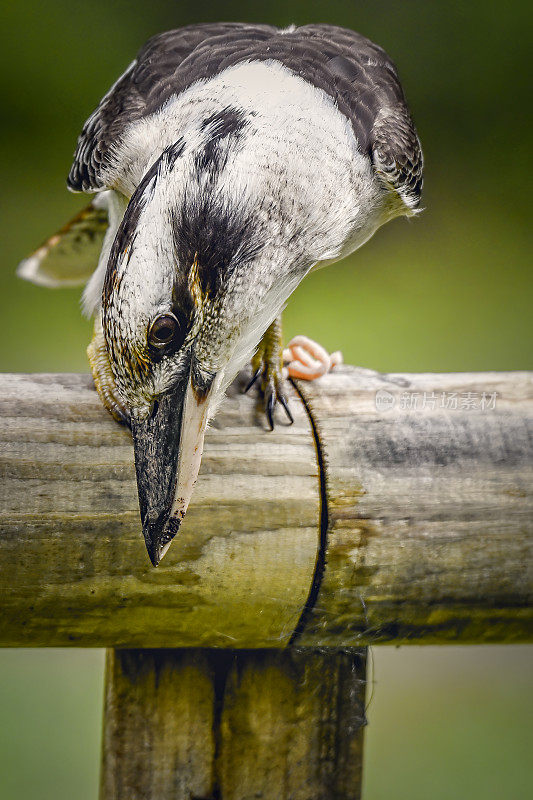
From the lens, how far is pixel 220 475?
92 centimetres

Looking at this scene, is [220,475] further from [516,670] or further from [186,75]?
[516,670]

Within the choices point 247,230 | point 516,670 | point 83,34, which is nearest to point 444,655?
point 516,670

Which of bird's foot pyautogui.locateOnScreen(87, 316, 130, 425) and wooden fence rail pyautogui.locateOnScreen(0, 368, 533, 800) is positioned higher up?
bird's foot pyautogui.locateOnScreen(87, 316, 130, 425)

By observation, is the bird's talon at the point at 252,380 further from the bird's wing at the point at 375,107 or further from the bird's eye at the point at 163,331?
the bird's wing at the point at 375,107

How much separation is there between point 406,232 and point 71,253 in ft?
8.17

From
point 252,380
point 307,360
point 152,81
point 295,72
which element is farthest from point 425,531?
point 152,81

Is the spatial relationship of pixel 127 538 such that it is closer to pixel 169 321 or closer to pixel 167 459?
pixel 167 459

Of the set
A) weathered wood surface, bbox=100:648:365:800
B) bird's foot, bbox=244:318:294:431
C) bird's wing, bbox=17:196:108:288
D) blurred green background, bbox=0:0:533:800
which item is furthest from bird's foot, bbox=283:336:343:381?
blurred green background, bbox=0:0:533:800

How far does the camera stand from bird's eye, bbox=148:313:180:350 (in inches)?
34.7

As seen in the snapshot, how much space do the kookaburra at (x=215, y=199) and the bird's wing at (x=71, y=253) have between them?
1.17ft

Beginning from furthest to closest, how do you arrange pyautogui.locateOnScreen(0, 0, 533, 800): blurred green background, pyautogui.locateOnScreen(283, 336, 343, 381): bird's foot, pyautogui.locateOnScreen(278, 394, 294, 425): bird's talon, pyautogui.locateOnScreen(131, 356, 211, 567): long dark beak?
pyautogui.locateOnScreen(0, 0, 533, 800): blurred green background → pyautogui.locateOnScreen(283, 336, 343, 381): bird's foot → pyautogui.locateOnScreen(278, 394, 294, 425): bird's talon → pyautogui.locateOnScreen(131, 356, 211, 567): long dark beak

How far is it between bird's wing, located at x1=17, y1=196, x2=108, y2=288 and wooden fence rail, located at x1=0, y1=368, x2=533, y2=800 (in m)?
0.88

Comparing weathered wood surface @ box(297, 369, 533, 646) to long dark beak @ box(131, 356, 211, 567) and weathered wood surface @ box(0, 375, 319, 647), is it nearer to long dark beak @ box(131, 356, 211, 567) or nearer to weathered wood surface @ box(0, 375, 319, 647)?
weathered wood surface @ box(0, 375, 319, 647)

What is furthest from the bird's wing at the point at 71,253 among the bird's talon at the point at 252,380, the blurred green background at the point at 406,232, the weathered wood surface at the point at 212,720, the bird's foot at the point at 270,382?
the blurred green background at the point at 406,232
